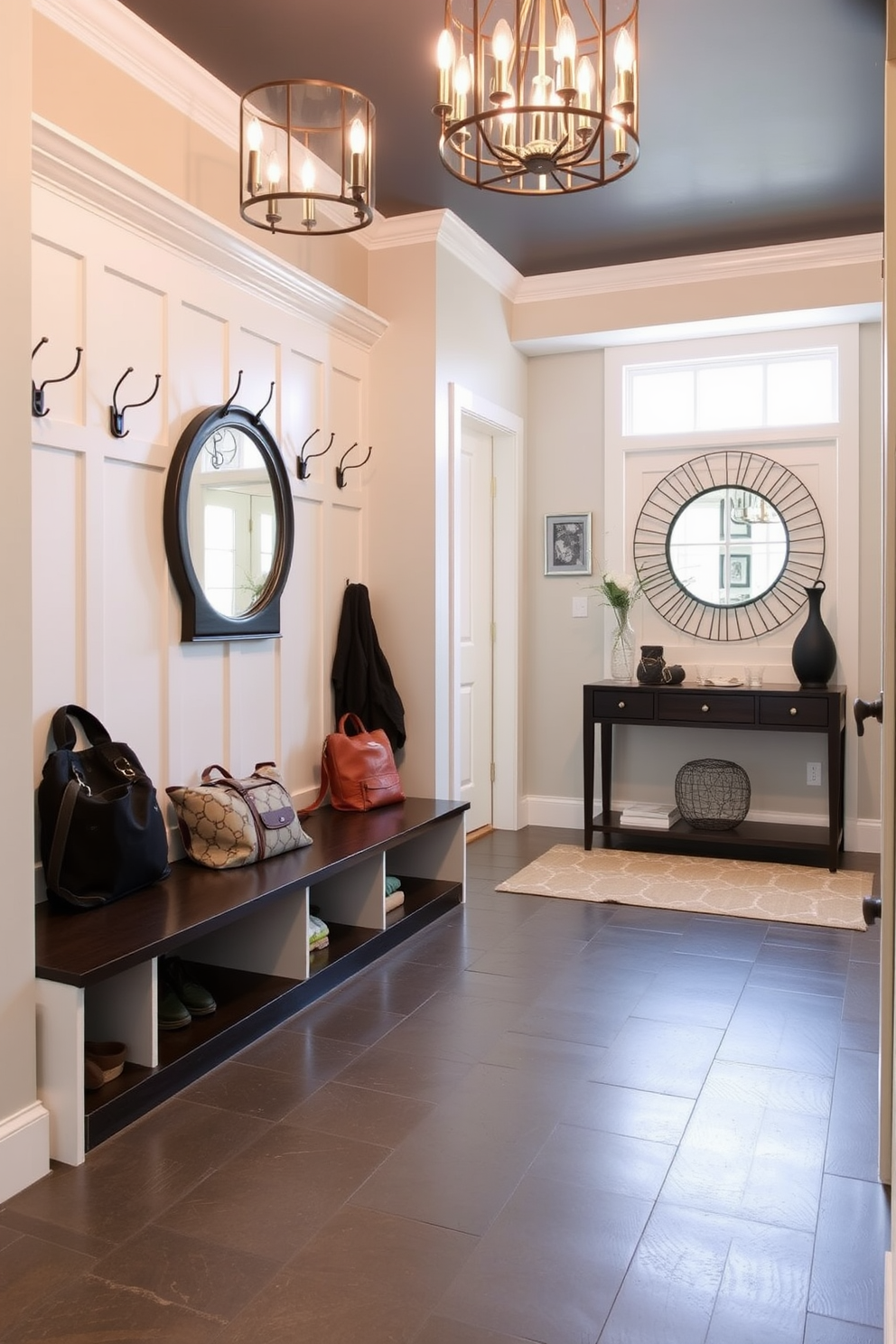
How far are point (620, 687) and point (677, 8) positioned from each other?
9.08ft

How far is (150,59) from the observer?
312 cm

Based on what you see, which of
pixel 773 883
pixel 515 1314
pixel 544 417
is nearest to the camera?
pixel 515 1314

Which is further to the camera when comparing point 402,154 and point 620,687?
point 620,687

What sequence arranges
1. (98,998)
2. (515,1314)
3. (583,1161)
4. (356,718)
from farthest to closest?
(356,718)
(98,998)
(583,1161)
(515,1314)

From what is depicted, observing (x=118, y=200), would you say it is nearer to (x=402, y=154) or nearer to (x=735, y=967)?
(x=402, y=154)

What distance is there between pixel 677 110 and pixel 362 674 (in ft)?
7.59

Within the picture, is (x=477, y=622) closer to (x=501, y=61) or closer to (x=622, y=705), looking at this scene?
(x=622, y=705)

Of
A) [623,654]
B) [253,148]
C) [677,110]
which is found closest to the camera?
[253,148]

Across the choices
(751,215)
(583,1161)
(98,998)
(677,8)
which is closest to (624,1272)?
(583,1161)

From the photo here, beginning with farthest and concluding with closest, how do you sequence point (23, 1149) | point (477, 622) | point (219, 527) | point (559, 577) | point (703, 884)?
1. point (559, 577)
2. point (477, 622)
3. point (703, 884)
4. point (219, 527)
5. point (23, 1149)

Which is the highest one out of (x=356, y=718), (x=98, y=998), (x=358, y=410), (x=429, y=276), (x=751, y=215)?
(x=751, y=215)

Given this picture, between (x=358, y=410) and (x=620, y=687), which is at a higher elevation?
(x=358, y=410)

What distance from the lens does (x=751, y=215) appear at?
4.54 metres

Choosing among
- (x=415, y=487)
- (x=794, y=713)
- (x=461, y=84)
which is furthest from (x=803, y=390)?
(x=461, y=84)
